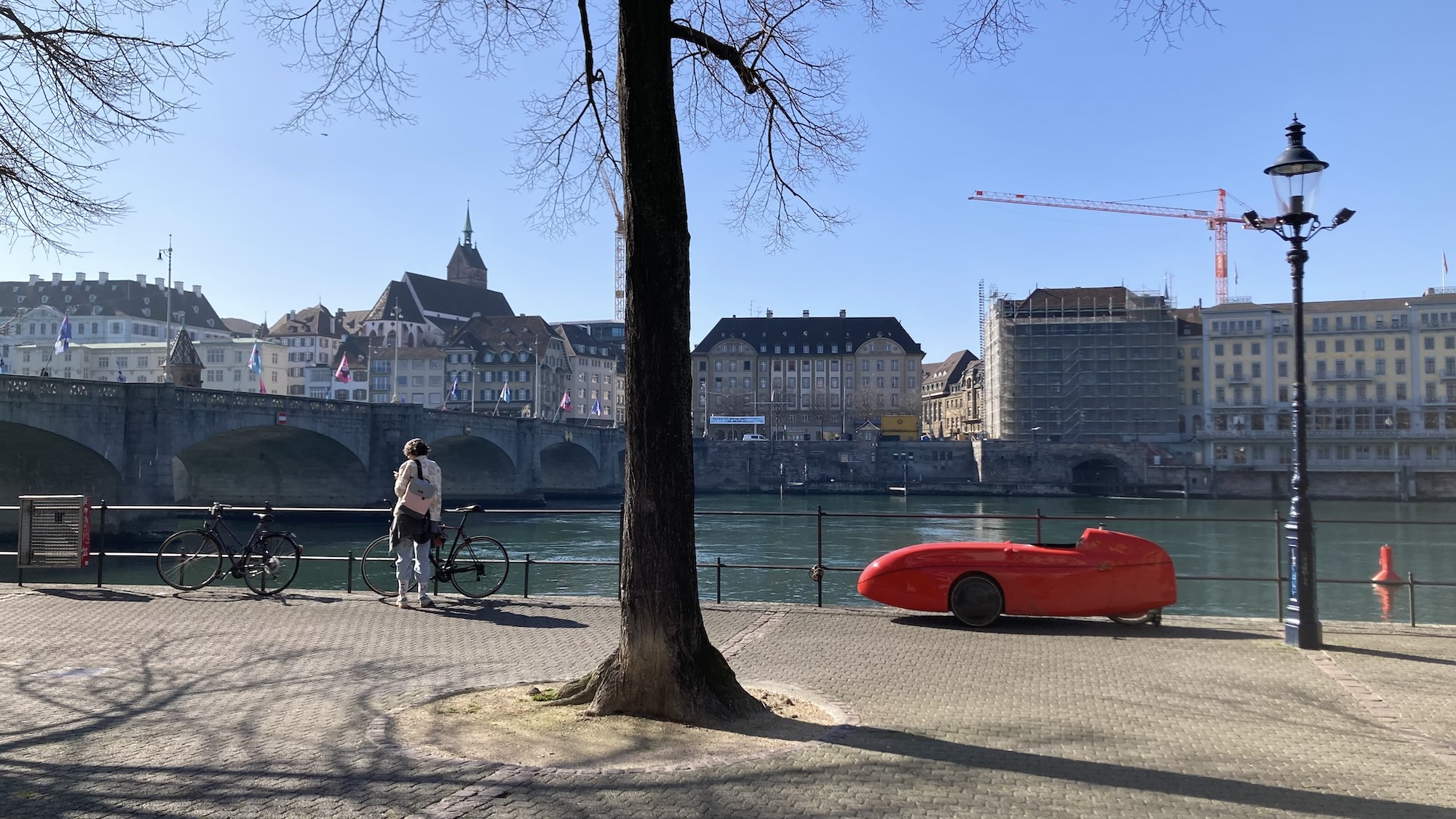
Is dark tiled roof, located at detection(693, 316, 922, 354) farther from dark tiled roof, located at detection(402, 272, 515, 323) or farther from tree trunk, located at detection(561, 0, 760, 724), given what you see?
tree trunk, located at detection(561, 0, 760, 724)

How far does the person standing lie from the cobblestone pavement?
37 cm

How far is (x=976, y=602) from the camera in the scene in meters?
9.39

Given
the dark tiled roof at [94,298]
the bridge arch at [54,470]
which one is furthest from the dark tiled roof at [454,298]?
the bridge arch at [54,470]

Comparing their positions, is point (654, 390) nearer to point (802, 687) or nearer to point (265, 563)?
point (802, 687)

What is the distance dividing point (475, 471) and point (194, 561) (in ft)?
179

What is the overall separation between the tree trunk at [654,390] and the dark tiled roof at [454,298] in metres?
126

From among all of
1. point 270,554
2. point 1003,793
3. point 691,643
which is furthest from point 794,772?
point 270,554

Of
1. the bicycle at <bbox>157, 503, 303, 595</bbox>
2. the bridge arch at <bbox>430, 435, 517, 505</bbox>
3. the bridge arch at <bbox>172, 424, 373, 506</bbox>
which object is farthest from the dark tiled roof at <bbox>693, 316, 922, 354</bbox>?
the bicycle at <bbox>157, 503, 303, 595</bbox>

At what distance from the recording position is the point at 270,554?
37.9ft

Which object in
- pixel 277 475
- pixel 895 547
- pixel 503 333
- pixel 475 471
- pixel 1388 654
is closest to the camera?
pixel 1388 654

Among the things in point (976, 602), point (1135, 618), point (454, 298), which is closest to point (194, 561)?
point (976, 602)

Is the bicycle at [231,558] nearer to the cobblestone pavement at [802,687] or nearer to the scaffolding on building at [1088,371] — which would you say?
the cobblestone pavement at [802,687]

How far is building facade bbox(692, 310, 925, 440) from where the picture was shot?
124m

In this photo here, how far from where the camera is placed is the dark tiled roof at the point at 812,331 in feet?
418
